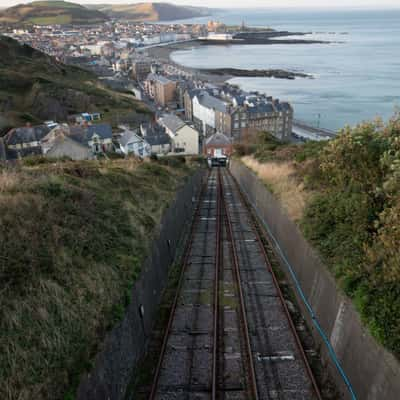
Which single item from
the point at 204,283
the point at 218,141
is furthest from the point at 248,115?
the point at 204,283

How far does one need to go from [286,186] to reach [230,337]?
9.14m

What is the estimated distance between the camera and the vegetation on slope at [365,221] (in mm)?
7520

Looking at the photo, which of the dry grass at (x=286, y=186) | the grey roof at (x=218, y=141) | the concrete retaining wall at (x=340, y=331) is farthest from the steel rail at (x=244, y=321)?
the grey roof at (x=218, y=141)

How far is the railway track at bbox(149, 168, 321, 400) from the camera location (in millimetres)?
8609

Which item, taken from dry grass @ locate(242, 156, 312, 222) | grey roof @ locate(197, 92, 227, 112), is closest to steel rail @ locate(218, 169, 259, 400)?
dry grass @ locate(242, 156, 312, 222)

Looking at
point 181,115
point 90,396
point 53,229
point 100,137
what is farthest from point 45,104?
point 90,396

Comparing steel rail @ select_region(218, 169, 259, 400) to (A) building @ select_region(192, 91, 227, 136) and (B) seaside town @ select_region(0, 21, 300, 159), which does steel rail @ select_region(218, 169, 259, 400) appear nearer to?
(B) seaside town @ select_region(0, 21, 300, 159)

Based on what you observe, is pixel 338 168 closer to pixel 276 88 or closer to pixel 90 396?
pixel 90 396

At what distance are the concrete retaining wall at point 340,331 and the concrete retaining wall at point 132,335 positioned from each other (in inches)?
199

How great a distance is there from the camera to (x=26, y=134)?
46.2 meters

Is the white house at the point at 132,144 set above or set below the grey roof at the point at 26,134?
below

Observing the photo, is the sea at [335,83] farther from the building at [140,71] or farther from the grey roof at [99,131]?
the grey roof at [99,131]

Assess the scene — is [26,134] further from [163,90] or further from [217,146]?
[163,90]

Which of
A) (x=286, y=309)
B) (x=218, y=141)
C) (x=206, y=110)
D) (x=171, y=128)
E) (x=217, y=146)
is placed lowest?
(x=217, y=146)
